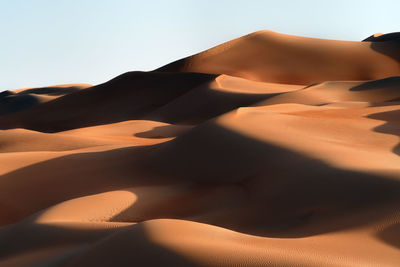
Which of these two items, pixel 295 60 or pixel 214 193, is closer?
pixel 214 193

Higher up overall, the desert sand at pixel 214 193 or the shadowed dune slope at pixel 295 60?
the desert sand at pixel 214 193

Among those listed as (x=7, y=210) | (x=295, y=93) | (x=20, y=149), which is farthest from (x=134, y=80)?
(x=7, y=210)

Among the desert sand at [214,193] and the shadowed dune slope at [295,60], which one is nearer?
the desert sand at [214,193]

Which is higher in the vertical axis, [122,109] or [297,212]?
[297,212]

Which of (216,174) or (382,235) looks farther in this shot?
(216,174)

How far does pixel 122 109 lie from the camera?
2892cm

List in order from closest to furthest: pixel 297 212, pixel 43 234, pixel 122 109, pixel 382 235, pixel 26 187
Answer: pixel 382 235 → pixel 43 234 → pixel 297 212 → pixel 26 187 → pixel 122 109

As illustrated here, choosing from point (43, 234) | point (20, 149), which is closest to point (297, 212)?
point (43, 234)

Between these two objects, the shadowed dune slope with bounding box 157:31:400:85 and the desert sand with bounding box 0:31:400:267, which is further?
the shadowed dune slope with bounding box 157:31:400:85

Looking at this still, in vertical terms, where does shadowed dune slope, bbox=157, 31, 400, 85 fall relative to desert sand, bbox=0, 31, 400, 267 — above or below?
below

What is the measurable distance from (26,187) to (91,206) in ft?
7.97

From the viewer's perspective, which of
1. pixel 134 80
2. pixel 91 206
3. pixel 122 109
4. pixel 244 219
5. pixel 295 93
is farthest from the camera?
pixel 134 80

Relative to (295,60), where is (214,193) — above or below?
above

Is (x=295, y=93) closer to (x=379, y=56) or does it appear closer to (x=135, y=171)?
(x=135, y=171)
